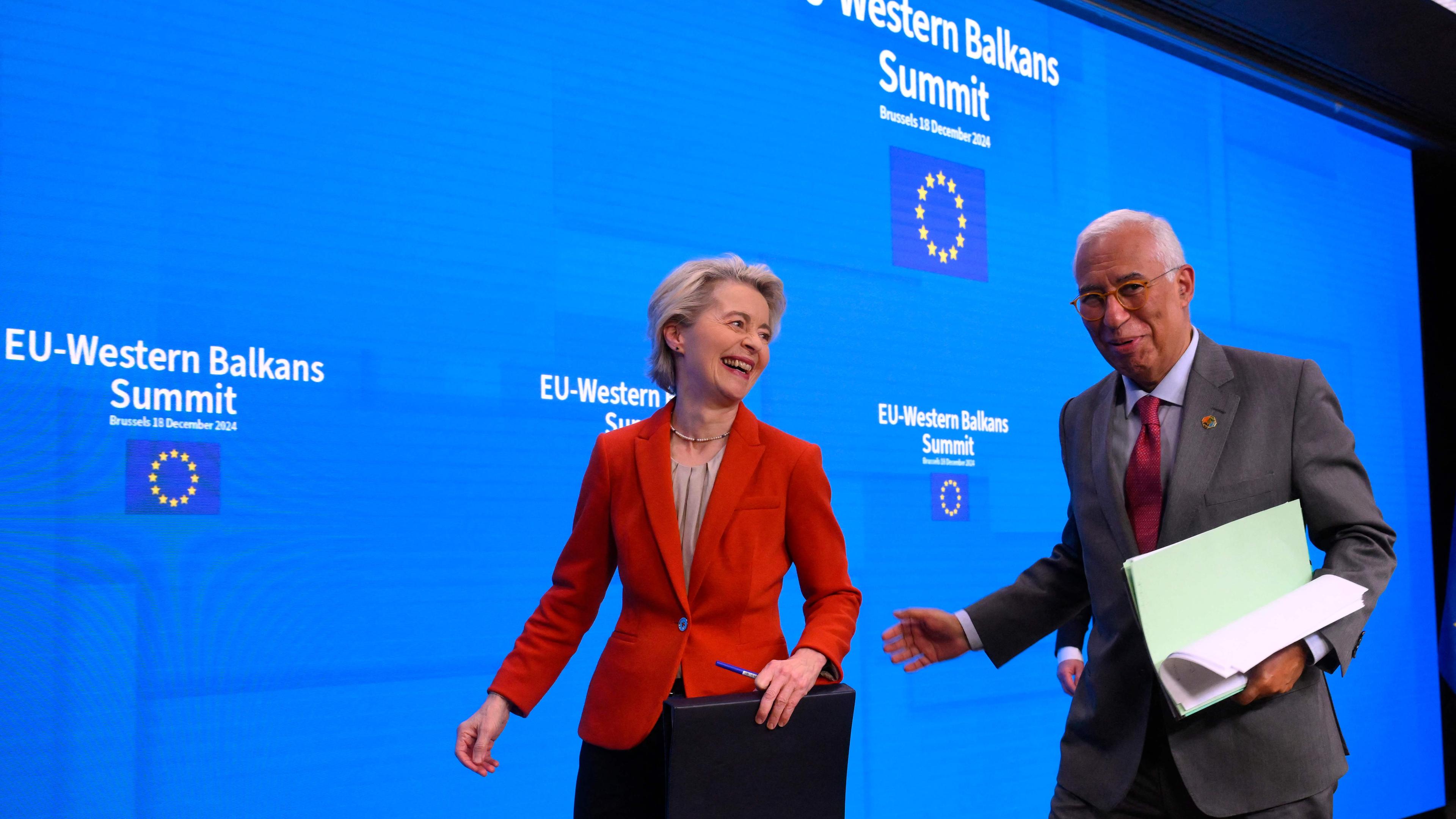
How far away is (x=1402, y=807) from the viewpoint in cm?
496

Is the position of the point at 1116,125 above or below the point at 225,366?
above

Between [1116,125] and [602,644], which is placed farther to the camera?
[1116,125]

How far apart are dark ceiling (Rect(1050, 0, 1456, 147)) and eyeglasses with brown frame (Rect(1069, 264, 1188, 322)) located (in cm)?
274

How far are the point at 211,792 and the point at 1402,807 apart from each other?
504cm

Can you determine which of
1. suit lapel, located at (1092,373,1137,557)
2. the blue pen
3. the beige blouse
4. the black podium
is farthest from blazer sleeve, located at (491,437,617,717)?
suit lapel, located at (1092,373,1137,557)

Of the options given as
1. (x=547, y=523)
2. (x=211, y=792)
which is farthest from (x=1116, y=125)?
(x=211, y=792)

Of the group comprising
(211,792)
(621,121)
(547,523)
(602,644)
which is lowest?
(211,792)

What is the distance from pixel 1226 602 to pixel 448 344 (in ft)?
5.99

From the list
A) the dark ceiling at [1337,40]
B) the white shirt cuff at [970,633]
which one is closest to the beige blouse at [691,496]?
the white shirt cuff at [970,633]

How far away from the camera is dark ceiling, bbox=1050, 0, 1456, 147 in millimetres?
4492

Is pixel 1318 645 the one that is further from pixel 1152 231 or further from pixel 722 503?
pixel 722 503

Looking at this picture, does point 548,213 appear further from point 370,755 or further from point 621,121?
point 370,755

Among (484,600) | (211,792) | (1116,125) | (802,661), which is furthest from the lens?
(1116,125)

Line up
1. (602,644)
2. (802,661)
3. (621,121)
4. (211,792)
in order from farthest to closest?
(621,121) < (602,644) < (211,792) < (802,661)
